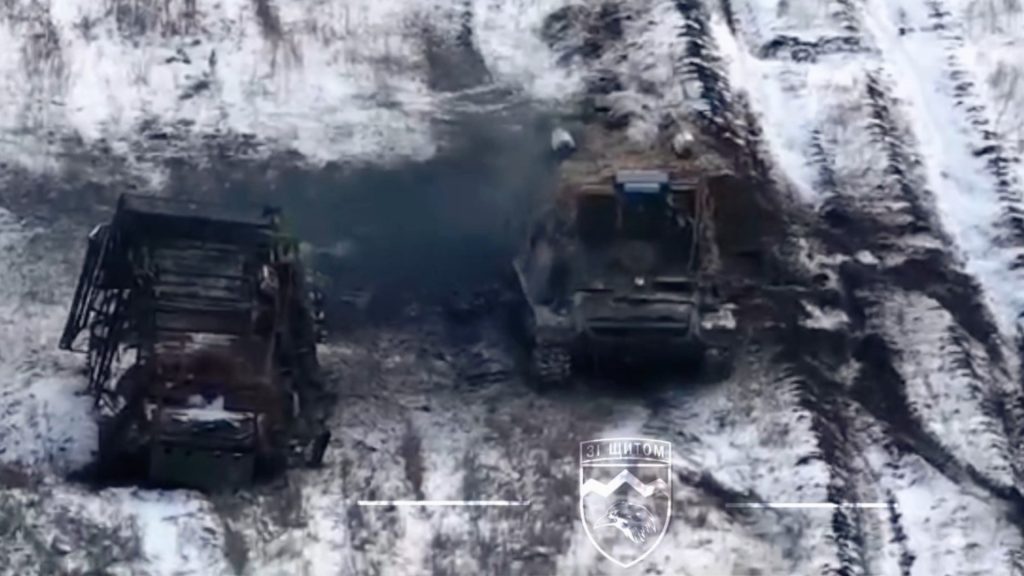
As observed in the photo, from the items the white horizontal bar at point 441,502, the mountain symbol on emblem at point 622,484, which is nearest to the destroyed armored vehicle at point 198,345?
the white horizontal bar at point 441,502

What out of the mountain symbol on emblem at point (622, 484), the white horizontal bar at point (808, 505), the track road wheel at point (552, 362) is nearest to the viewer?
the mountain symbol on emblem at point (622, 484)

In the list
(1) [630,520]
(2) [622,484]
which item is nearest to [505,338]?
(2) [622,484]

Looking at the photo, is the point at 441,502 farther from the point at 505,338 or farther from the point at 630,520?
the point at 505,338

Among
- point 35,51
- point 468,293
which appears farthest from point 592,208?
point 35,51

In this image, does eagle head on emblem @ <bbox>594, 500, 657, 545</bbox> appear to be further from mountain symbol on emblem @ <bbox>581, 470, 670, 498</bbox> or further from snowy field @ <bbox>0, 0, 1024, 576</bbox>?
snowy field @ <bbox>0, 0, 1024, 576</bbox>

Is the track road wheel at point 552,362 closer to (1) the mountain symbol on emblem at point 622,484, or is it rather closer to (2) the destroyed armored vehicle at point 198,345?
(1) the mountain symbol on emblem at point 622,484

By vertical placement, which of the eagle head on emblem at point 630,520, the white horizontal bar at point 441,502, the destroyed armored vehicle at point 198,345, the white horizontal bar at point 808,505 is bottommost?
the eagle head on emblem at point 630,520

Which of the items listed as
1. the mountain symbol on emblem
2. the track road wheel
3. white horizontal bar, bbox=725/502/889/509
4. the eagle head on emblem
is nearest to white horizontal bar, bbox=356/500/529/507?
the mountain symbol on emblem
